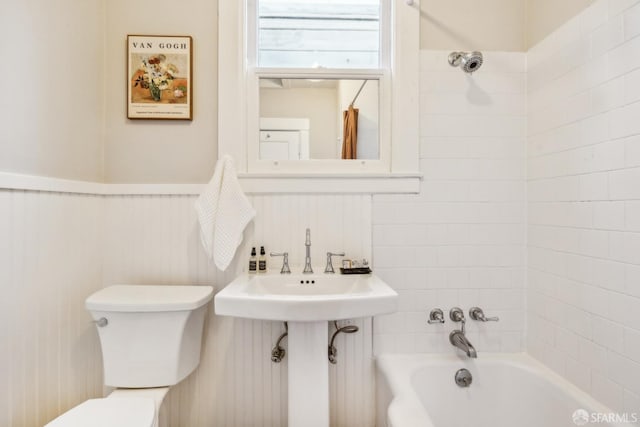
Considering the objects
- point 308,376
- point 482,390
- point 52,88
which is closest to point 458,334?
point 482,390

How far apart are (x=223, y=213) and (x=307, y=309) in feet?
2.03

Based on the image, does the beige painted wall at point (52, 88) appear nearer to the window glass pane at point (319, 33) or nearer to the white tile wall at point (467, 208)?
the window glass pane at point (319, 33)

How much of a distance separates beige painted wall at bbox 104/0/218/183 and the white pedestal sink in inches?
25.2

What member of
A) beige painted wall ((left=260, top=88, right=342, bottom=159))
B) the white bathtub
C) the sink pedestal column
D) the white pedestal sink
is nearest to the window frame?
beige painted wall ((left=260, top=88, right=342, bottom=159))

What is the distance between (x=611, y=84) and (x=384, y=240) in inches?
39.6

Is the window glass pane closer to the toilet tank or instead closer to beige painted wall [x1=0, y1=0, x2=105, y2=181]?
beige painted wall [x1=0, y1=0, x2=105, y2=181]

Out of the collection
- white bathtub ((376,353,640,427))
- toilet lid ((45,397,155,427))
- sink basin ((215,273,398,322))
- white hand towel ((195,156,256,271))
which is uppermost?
white hand towel ((195,156,256,271))

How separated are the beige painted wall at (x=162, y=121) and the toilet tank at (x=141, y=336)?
582mm

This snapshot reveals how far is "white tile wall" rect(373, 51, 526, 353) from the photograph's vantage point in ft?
5.14

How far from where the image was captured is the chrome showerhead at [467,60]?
1.37 metres

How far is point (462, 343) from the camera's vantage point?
146 cm

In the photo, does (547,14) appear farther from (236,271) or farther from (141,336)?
(141,336)

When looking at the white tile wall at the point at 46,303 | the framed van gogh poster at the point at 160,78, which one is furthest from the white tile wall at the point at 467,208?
the white tile wall at the point at 46,303

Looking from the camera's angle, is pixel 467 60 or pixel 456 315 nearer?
pixel 467 60
